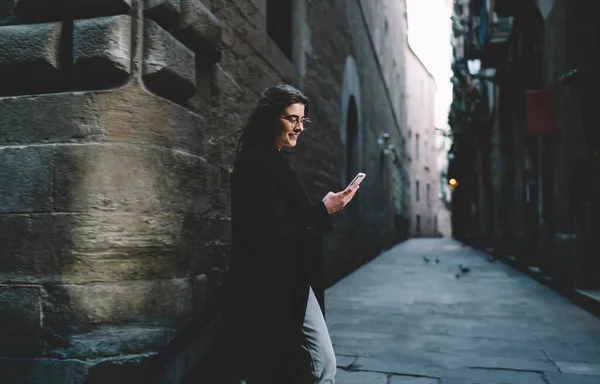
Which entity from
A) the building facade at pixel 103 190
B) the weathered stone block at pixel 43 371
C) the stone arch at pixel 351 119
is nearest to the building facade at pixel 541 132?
the stone arch at pixel 351 119

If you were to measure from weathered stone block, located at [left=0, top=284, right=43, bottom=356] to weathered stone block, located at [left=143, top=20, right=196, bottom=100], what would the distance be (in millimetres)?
1280

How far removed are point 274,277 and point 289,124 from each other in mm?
643

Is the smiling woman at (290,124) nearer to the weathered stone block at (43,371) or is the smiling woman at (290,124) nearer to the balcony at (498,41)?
the weathered stone block at (43,371)

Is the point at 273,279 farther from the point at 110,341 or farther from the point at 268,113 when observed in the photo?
the point at 110,341

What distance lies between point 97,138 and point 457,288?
639 cm

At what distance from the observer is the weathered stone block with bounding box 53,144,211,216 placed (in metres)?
2.81

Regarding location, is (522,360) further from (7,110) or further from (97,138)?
(7,110)

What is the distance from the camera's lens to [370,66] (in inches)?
530

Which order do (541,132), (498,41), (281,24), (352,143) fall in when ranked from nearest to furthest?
(281,24), (541,132), (352,143), (498,41)

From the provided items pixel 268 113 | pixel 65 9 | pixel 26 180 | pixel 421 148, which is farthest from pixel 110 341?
pixel 421 148

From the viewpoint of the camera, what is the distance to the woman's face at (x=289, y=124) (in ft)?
7.24

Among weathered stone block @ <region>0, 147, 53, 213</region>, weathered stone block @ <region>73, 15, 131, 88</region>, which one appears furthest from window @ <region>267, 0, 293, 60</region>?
weathered stone block @ <region>0, 147, 53, 213</region>

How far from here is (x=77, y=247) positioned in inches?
110

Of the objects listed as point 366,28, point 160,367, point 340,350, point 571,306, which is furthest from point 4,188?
point 366,28
